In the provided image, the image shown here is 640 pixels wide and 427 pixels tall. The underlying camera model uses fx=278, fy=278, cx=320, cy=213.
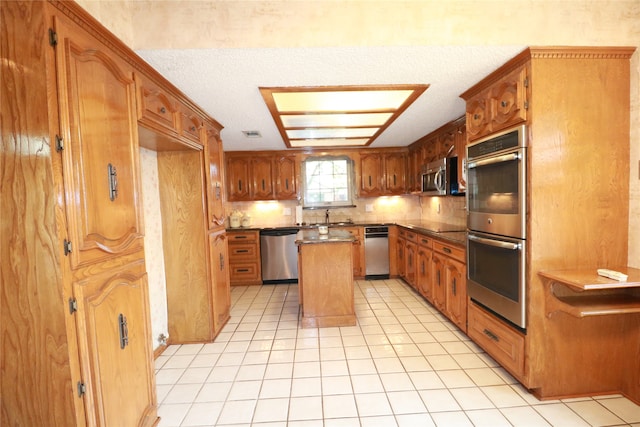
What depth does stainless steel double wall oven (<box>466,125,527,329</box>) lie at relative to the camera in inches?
70.7

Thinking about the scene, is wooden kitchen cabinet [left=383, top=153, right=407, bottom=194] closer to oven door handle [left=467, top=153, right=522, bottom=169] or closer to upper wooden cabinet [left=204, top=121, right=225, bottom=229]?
oven door handle [left=467, top=153, right=522, bottom=169]

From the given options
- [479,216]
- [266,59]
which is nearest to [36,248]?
[266,59]

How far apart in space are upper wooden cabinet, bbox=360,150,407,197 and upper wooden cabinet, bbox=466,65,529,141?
2452 mm

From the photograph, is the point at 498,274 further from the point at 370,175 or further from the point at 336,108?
the point at 370,175

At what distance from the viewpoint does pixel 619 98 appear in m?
1.72

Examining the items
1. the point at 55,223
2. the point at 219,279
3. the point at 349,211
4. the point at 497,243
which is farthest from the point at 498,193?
the point at 349,211

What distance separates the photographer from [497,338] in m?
2.09

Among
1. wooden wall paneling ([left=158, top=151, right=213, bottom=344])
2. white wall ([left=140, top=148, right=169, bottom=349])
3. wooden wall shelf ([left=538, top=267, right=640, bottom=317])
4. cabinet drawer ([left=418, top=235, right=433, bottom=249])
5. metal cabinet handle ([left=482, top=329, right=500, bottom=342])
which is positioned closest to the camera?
wooden wall shelf ([left=538, top=267, right=640, bottom=317])

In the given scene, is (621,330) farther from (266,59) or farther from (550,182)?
(266,59)

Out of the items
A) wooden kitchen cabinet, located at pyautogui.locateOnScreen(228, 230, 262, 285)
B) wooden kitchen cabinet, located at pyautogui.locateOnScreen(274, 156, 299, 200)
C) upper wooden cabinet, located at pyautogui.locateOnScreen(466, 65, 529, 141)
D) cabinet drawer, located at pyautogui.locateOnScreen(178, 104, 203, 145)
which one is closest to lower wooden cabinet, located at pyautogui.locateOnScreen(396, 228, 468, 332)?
upper wooden cabinet, located at pyautogui.locateOnScreen(466, 65, 529, 141)

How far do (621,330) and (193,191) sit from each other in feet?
11.0

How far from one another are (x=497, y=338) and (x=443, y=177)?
1.93m

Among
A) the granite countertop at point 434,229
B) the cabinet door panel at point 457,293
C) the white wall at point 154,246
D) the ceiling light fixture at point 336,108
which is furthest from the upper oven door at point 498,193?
the white wall at point 154,246

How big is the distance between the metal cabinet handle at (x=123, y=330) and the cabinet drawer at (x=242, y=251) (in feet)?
10.1
